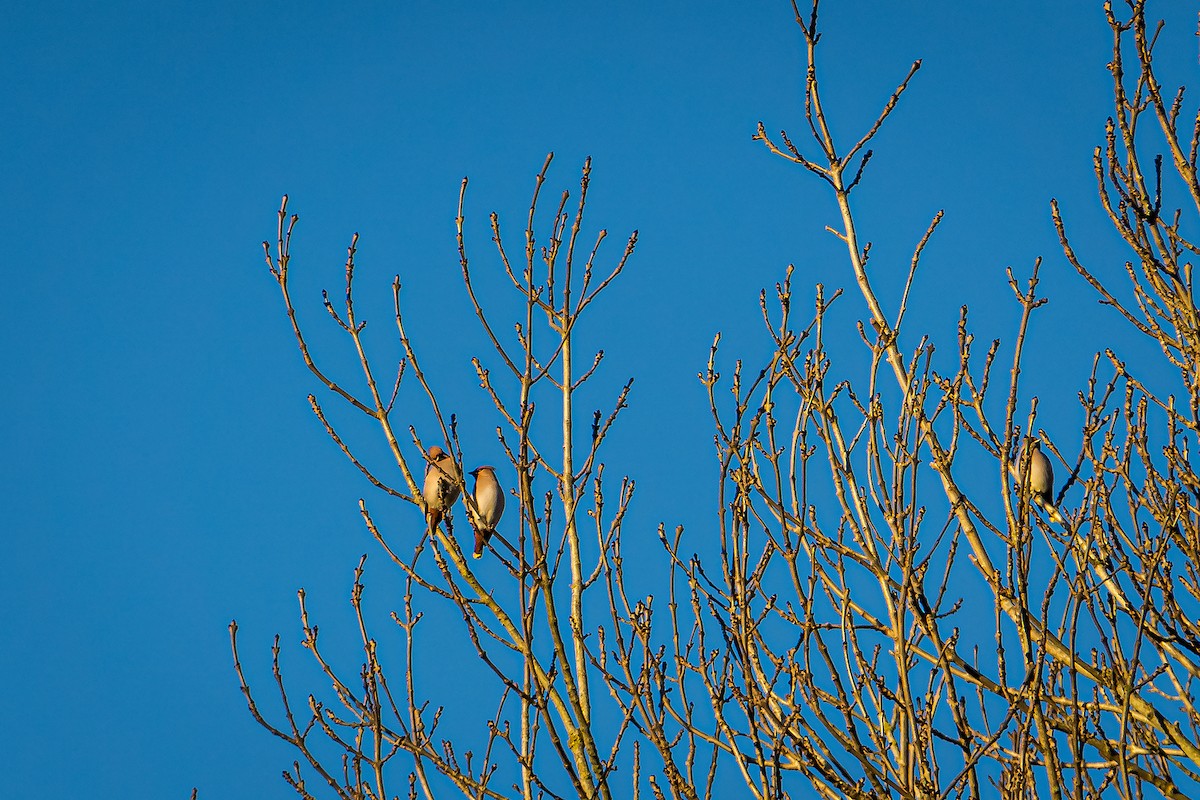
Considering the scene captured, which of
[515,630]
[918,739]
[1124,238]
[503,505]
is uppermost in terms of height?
[503,505]

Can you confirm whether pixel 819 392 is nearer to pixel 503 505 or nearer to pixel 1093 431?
pixel 1093 431

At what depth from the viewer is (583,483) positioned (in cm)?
423

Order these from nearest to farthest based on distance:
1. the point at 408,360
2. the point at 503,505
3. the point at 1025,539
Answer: the point at 1025,539 → the point at 408,360 → the point at 503,505

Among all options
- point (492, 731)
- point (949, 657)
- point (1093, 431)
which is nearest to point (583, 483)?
point (492, 731)

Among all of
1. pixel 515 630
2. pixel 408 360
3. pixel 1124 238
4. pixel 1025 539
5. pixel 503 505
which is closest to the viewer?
pixel 1025 539

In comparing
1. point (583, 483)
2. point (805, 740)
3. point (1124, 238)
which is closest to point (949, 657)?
point (805, 740)

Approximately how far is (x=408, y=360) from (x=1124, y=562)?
2502 millimetres

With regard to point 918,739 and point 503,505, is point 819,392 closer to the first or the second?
point 918,739

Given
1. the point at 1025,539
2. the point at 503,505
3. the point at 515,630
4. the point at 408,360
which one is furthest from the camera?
the point at 503,505

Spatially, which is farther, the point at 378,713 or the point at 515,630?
the point at 378,713

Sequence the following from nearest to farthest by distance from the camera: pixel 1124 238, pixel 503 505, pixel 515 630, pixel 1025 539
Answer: pixel 1025 539 → pixel 515 630 → pixel 1124 238 → pixel 503 505

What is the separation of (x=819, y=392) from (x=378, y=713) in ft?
5.92

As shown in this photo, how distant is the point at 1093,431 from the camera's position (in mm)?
4262

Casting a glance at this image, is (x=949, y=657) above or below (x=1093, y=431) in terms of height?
below
